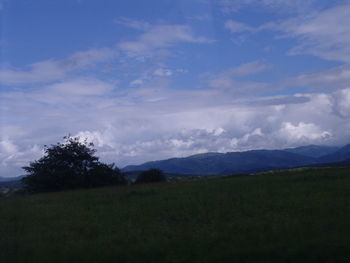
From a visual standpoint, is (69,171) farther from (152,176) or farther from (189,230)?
(189,230)

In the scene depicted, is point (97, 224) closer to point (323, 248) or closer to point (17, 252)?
point (17, 252)

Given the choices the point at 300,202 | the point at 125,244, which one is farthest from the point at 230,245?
the point at 300,202

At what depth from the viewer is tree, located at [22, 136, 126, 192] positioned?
1730 inches

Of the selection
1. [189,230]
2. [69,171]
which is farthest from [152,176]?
[189,230]

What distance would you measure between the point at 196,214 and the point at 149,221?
1.89m

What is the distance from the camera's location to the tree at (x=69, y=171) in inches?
1730

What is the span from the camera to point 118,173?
4828 cm

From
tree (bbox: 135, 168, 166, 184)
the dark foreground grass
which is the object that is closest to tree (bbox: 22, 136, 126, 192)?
tree (bbox: 135, 168, 166, 184)

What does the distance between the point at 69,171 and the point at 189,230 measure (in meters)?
34.2

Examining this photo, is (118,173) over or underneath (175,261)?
over

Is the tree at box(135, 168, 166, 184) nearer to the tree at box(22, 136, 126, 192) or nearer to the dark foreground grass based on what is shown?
the tree at box(22, 136, 126, 192)

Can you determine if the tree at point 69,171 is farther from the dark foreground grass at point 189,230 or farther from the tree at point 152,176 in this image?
the dark foreground grass at point 189,230

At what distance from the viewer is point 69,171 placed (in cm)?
4491

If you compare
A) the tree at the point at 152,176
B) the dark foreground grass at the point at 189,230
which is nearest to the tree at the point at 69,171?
the tree at the point at 152,176
